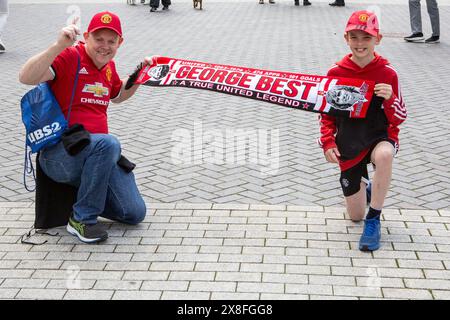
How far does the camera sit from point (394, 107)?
4.96 metres

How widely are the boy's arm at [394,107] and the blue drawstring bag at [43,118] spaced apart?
209 centimetres

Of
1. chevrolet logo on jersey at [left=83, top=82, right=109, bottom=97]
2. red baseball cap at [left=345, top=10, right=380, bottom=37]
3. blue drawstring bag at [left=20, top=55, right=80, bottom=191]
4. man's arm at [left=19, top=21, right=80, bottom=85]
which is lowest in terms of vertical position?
blue drawstring bag at [left=20, top=55, right=80, bottom=191]

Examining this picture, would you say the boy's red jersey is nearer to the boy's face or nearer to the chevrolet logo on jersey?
the boy's face

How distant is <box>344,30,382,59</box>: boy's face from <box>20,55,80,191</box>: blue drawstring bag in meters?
1.86

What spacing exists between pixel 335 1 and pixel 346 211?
549 inches

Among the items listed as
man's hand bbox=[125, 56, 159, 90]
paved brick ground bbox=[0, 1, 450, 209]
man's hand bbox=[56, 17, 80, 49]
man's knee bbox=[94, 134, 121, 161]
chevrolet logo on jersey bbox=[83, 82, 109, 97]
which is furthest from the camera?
paved brick ground bbox=[0, 1, 450, 209]

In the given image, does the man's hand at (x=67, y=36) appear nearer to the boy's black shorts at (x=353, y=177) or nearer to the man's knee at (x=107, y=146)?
the man's knee at (x=107, y=146)

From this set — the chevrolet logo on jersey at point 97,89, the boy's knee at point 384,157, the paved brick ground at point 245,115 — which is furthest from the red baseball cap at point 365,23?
the chevrolet logo on jersey at point 97,89

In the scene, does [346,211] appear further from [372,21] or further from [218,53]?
[218,53]

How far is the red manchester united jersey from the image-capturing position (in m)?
5.02

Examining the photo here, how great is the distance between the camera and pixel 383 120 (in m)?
5.11

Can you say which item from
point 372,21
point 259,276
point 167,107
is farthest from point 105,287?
point 167,107

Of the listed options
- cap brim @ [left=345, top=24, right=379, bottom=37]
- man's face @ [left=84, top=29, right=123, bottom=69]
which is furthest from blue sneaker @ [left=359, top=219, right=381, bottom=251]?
man's face @ [left=84, top=29, right=123, bottom=69]

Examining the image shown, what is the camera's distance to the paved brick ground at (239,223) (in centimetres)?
446
